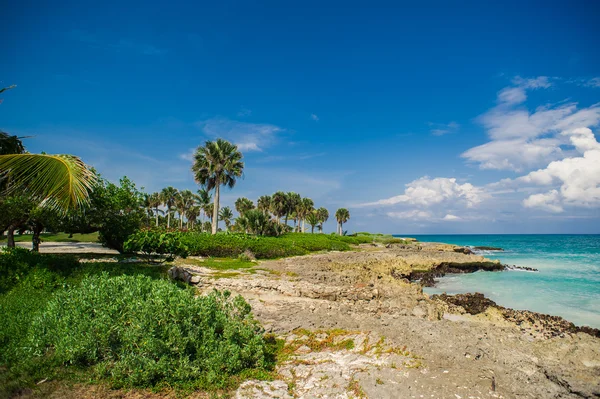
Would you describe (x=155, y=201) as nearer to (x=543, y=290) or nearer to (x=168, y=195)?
(x=168, y=195)

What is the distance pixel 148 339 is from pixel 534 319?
16.3 metres

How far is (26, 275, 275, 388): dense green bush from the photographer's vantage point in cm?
587

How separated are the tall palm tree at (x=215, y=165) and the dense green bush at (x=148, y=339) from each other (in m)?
36.1

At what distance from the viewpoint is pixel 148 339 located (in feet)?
19.3

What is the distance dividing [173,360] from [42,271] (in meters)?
9.21

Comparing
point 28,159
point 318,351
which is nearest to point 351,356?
point 318,351

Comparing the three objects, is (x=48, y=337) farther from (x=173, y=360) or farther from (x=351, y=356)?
(x=351, y=356)

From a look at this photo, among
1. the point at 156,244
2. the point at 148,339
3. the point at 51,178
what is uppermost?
the point at 51,178

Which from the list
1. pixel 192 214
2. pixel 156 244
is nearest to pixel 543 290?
pixel 156 244

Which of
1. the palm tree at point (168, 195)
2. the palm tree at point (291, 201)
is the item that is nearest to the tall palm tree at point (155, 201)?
the palm tree at point (168, 195)

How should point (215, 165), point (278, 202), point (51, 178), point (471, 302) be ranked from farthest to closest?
point (278, 202)
point (215, 165)
point (471, 302)
point (51, 178)

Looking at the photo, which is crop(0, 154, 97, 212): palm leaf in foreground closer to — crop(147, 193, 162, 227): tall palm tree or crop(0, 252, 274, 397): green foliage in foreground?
crop(0, 252, 274, 397): green foliage in foreground

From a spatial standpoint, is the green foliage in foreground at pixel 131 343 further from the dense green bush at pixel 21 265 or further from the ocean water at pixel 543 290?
the ocean water at pixel 543 290

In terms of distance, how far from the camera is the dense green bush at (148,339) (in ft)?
19.3
